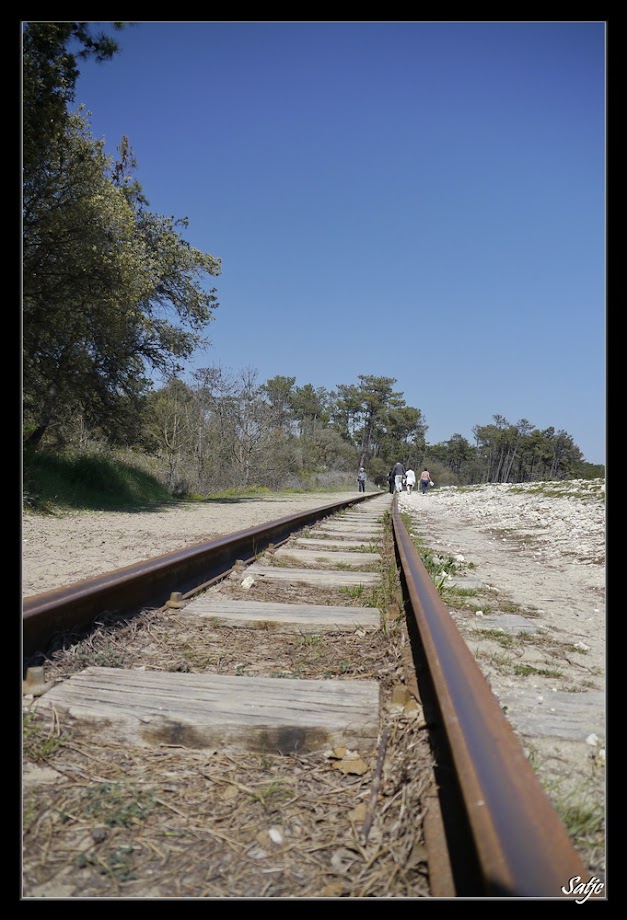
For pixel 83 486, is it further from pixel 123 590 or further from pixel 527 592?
pixel 123 590

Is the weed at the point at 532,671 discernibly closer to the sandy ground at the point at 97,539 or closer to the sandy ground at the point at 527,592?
the sandy ground at the point at 527,592

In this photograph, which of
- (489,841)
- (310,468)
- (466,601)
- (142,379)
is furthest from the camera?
(310,468)

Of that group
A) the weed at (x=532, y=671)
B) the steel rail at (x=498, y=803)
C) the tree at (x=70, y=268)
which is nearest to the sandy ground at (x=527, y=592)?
the weed at (x=532, y=671)

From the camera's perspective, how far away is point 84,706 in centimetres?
169

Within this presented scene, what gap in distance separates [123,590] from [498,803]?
82.2 inches

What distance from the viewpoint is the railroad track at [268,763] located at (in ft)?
3.42

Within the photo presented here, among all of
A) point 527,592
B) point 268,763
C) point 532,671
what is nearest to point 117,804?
point 268,763

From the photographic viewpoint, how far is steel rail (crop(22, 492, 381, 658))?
2.14m

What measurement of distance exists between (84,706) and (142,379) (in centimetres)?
1227

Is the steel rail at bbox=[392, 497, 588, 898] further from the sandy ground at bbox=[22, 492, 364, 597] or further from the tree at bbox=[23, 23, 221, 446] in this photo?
the tree at bbox=[23, 23, 221, 446]

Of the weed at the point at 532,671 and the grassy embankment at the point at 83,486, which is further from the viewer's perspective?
the grassy embankment at the point at 83,486

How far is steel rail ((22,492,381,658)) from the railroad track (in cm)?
1
